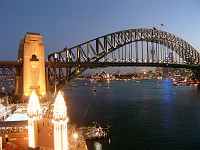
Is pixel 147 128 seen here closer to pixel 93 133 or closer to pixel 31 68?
pixel 93 133

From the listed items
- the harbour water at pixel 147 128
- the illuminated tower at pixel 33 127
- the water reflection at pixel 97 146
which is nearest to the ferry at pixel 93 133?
the harbour water at pixel 147 128

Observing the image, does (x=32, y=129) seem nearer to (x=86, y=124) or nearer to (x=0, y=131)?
(x=0, y=131)

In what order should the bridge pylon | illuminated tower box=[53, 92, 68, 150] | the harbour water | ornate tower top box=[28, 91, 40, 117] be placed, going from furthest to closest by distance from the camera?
1. the bridge pylon
2. the harbour water
3. ornate tower top box=[28, 91, 40, 117]
4. illuminated tower box=[53, 92, 68, 150]

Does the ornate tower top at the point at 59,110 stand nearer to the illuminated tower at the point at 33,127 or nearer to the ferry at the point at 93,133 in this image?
the illuminated tower at the point at 33,127

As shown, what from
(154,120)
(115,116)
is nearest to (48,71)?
(115,116)

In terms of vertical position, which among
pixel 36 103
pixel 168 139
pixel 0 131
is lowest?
pixel 168 139

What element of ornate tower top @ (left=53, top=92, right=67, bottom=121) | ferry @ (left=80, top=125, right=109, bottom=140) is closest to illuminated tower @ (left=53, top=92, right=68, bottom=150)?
ornate tower top @ (left=53, top=92, right=67, bottom=121)

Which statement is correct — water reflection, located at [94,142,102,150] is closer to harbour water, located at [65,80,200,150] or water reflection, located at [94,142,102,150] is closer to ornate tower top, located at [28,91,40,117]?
harbour water, located at [65,80,200,150]

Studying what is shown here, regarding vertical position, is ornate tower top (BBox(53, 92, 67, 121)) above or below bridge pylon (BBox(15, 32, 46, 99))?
below
